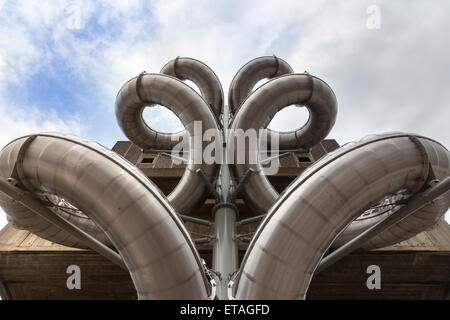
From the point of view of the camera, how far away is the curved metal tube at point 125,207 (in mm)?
3691

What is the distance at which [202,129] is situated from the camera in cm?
765

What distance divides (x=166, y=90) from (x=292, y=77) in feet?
11.7

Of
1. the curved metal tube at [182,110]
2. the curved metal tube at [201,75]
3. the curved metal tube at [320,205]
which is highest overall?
the curved metal tube at [201,75]

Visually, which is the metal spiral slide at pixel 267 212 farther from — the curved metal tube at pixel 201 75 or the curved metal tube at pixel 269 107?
the curved metal tube at pixel 201 75

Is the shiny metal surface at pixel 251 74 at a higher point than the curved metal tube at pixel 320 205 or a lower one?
higher

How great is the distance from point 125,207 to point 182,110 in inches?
184

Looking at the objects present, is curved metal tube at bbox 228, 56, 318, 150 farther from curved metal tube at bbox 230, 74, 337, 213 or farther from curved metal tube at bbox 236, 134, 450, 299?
curved metal tube at bbox 236, 134, 450, 299

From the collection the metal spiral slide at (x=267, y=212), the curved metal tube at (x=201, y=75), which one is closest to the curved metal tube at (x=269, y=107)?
the metal spiral slide at (x=267, y=212)

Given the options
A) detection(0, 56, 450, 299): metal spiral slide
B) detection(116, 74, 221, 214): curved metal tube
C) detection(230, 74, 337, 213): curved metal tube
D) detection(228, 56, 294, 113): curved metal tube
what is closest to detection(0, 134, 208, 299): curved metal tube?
detection(0, 56, 450, 299): metal spiral slide

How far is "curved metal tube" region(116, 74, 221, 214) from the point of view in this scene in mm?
7348

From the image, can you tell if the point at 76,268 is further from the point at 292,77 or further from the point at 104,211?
the point at 292,77

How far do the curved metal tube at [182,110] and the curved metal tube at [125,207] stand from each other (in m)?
3.16

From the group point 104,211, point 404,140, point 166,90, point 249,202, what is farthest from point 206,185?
point 404,140

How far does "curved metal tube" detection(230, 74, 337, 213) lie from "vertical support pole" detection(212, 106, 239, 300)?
0.50m
